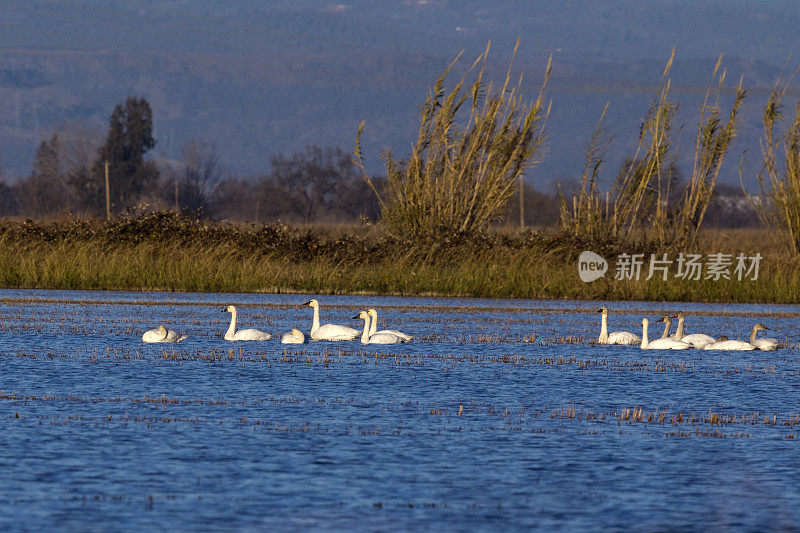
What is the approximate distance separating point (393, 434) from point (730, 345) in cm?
951

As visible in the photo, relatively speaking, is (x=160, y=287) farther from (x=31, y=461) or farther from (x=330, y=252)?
(x=31, y=461)

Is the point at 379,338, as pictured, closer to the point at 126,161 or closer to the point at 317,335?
the point at 317,335

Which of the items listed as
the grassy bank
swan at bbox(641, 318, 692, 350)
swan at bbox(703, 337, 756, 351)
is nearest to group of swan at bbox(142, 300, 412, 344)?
swan at bbox(641, 318, 692, 350)

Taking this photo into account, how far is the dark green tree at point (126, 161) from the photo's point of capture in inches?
3880

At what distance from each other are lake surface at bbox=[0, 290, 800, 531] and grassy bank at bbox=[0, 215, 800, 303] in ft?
29.9

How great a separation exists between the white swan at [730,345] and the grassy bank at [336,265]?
33.4ft

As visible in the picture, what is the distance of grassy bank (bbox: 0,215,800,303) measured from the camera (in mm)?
30359

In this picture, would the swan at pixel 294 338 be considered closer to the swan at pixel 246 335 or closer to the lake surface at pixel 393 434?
the lake surface at pixel 393 434

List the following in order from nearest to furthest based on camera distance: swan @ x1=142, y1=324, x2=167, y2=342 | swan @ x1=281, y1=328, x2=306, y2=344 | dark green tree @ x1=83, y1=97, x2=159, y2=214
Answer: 1. swan @ x1=142, y1=324, x2=167, y2=342
2. swan @ x1=281, y1=328, x2=306, y2=344
3. dark green tree @ x1=83, y1=97, x2=159, y2=214

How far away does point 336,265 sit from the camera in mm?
32906

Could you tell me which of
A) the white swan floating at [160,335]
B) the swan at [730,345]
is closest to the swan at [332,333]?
the white swan floating at [160,335]

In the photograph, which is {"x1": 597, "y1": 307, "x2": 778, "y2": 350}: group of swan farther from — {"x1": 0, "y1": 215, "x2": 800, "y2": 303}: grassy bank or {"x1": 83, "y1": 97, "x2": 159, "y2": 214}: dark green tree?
{"x1": 83, "y1": 97, "x2": 159, "y2": 214}: dark green tree

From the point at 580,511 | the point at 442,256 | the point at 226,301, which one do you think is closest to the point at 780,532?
the point at 580,511

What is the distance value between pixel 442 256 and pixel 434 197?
201 centimetres
